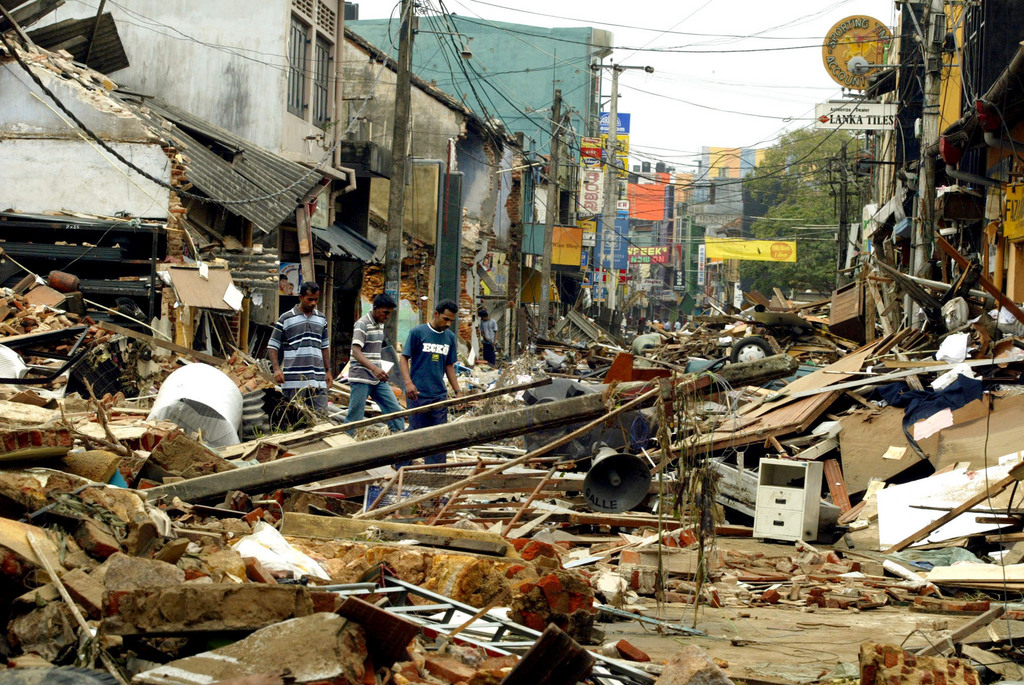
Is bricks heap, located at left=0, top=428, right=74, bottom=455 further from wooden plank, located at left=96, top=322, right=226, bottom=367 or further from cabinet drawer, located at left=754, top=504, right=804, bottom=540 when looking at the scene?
cabinet drawer, located at left=754, top=504, right=804, bottom=540

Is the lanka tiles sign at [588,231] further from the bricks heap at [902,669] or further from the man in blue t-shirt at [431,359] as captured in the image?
the bricks heap at [902,669]

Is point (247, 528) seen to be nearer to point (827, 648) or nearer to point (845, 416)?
point (827, 648)

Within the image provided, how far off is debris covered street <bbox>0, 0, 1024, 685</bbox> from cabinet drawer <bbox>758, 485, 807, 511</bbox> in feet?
0.13

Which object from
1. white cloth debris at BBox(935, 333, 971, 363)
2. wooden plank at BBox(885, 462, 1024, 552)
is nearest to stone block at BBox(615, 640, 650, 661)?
wooden plank at BBox(885, 462, 1024, 552)

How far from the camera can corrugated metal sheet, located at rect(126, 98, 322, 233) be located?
15383mm

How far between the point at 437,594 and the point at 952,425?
25.3 feet

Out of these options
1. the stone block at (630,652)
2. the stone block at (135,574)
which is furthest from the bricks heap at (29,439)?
the stone block at (630,652)

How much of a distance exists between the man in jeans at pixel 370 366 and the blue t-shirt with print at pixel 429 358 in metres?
0.44

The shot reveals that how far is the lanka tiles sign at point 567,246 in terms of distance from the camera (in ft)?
122

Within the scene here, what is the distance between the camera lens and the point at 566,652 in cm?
390

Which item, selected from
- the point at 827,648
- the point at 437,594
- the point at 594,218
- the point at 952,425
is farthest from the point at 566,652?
the point at 594,218

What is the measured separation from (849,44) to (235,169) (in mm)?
15250

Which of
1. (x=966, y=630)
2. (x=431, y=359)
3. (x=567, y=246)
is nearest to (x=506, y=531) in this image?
(x=431, y=359)

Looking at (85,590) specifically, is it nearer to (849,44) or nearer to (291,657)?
(291,657)
